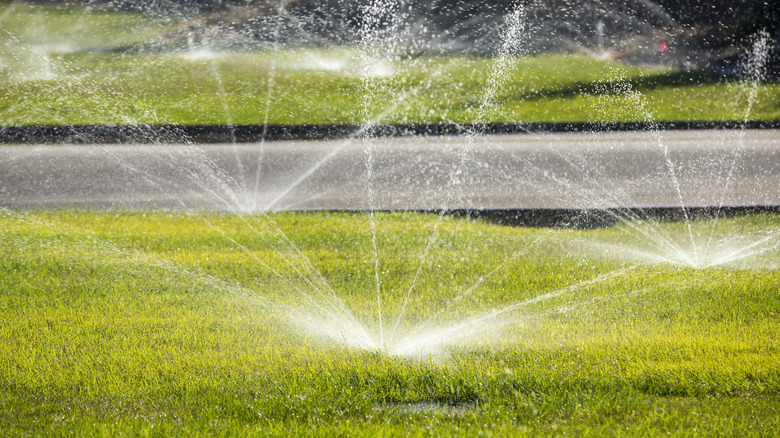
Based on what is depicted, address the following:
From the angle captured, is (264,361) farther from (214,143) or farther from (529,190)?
(214,143)

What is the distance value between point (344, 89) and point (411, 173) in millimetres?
7183

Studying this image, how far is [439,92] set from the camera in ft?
54.7

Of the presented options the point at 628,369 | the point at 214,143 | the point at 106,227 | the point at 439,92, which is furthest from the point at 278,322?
the point at 439,92

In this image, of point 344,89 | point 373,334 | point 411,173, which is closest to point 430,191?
point 411,173

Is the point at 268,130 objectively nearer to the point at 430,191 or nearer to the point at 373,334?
the point at 430,191

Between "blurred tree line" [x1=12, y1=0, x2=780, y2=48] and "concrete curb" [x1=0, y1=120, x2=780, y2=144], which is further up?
"blurred tree line" [x1=12, y1=0, x2=780, y2=48]

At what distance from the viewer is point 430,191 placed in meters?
9.08

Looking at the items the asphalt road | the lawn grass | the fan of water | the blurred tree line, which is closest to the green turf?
the fan of water

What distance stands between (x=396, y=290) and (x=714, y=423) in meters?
2.41

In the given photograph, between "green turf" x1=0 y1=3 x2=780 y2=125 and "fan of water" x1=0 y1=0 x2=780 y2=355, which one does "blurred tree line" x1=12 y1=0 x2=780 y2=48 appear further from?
"fan of water" x1=0 y1=0 x2=780 y2=355

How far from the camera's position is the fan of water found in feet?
16.6

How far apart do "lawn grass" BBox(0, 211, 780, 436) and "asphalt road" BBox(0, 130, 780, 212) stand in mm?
1563

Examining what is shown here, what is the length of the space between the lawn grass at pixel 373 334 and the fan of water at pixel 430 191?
0.19 ft

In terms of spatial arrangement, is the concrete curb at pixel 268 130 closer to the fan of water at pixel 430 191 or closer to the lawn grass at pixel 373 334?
the fan of water at pixel 430 191
